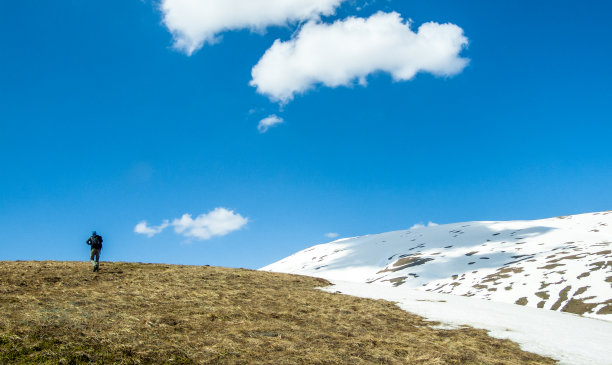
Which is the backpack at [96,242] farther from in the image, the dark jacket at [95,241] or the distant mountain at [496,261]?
the distant mountain at [496,261]

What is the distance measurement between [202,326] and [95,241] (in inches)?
518

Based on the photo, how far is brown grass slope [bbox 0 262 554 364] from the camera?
10.7 metres

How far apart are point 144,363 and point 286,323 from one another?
632cm

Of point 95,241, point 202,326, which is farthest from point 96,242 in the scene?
point 202,326

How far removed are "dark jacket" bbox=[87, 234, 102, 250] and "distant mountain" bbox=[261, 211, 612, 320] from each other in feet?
64.9

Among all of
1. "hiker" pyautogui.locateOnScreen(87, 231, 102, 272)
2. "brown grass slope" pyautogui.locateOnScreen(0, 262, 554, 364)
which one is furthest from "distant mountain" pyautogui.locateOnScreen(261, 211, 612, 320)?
"hiker" pyautogui.locateOnScreen(87, 231, 102, 272)

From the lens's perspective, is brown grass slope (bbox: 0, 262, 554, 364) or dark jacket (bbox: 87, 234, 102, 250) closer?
brown grass slope (bbox: 0, 262, 554, 364)

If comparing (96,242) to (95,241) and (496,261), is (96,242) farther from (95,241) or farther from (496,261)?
(496,261)

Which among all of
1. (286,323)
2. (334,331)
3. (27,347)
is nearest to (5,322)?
(27,347)

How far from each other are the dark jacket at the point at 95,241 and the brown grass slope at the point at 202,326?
158cm

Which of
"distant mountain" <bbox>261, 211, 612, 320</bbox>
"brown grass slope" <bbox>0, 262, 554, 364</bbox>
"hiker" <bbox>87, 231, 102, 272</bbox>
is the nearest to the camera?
"brown grass slope" <bbox>0, 262, 554, 364</bbox>

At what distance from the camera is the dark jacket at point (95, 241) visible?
2335 centimetres

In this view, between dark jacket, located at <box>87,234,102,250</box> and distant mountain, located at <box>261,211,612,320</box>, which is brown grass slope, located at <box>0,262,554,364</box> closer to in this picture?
dark jacket, located at <box>87,234,102,250</box>

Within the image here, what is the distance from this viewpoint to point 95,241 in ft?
76.8
